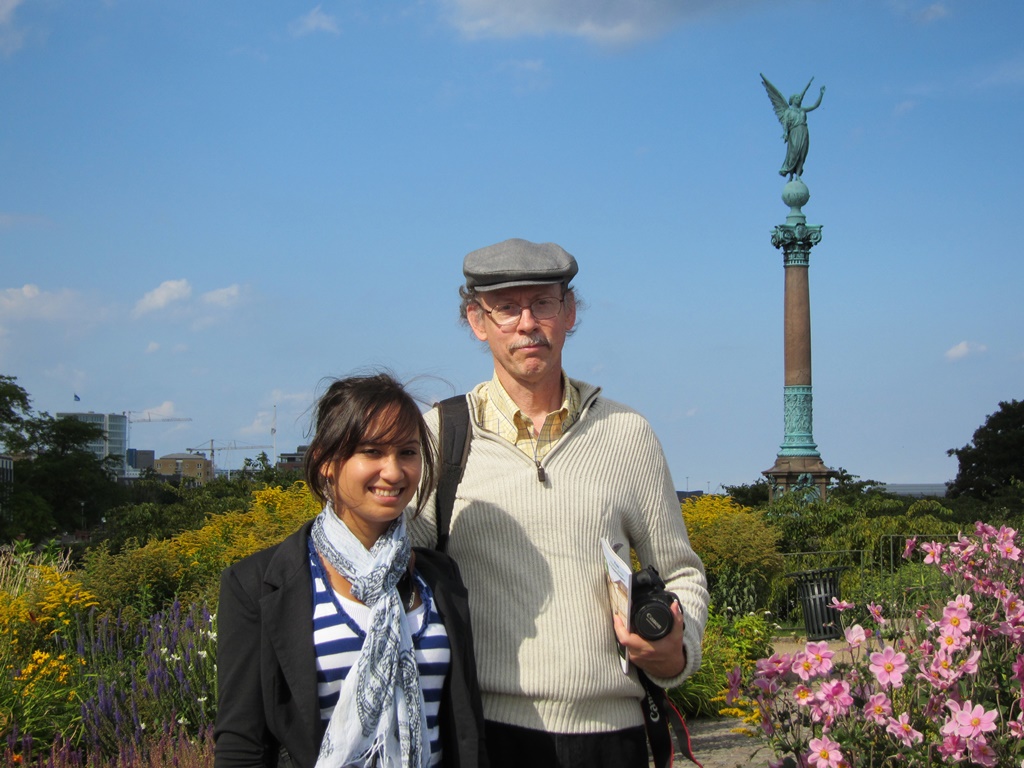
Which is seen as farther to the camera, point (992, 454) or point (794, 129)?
point (992, 454)

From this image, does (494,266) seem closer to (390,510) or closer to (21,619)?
(390,510)

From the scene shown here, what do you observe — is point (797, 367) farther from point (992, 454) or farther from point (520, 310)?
A: point (520, 310)

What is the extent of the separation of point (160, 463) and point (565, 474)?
457ft

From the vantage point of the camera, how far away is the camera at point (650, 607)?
245 cm

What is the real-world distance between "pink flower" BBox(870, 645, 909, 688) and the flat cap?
1338 mm

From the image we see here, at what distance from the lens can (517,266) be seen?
8.86 feet

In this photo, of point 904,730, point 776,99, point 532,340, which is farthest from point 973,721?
point 776,99

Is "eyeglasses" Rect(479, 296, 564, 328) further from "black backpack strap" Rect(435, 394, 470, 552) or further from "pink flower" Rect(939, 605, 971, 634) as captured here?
"pink flower" Rect(939, 605, 971, 634)

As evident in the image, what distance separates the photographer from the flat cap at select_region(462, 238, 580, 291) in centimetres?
270

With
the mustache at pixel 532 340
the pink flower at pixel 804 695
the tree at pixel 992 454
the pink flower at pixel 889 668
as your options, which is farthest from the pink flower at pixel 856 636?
the tree at pixel 992 454

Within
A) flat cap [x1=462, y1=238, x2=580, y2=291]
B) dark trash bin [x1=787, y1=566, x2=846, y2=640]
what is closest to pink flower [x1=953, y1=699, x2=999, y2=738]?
flat cap [x1=462, y1=238, x2=580, y2=291]

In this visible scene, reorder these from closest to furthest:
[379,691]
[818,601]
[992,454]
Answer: [379,691], [818,601], [992,454]

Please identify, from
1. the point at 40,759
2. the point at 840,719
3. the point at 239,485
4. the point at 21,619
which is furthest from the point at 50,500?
the point at 840,719

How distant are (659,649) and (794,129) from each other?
23191 mm
